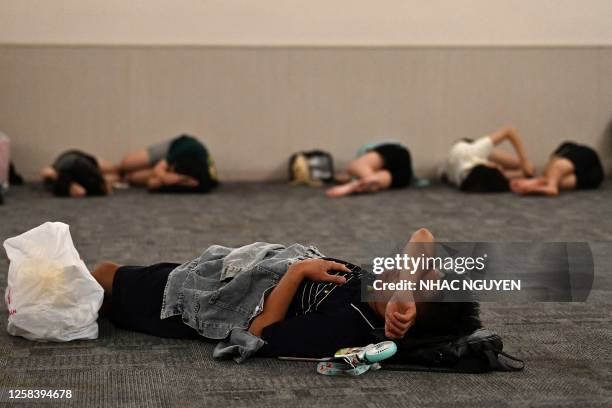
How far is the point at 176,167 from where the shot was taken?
677 cm

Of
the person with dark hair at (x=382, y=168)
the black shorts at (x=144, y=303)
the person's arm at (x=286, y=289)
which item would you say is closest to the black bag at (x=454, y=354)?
the person's arm at (x=286, y=289)

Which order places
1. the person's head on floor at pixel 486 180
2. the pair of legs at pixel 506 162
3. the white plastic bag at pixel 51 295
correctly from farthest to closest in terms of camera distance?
the pair of legs at pixel 506 162, the person's head on floor at pixel 486 180, the white plastic bag at pixel 51 295

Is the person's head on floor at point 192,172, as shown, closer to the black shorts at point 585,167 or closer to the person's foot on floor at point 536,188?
the person's foot on floor at point 536,188

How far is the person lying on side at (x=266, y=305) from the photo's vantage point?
276cm

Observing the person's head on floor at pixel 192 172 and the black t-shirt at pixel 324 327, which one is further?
the person's head on floor at pixel 192 172

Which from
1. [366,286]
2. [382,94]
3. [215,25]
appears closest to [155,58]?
[215,25]

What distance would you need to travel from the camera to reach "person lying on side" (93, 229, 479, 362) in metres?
2.76

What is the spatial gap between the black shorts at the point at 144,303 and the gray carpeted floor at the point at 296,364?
1.5 inches

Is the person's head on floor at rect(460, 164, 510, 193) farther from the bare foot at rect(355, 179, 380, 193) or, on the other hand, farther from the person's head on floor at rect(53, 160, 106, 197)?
the person's head on floor at rect(53, 160, 106, 197)

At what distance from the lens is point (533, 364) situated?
9.23 feet

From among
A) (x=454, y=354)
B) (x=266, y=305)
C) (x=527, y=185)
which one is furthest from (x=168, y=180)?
(x=454, y=354)

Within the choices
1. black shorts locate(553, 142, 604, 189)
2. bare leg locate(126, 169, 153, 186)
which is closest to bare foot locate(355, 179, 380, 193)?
black shorts locate(553, 142, 604, 189)

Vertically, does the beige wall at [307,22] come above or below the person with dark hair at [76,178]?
above

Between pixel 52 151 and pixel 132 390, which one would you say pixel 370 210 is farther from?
→ pixel 132 390
